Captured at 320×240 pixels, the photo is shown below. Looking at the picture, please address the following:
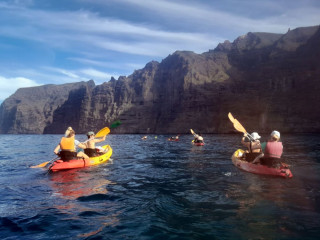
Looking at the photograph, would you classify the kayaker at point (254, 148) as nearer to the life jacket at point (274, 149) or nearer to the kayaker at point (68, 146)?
the life jacket at point (274, 149)

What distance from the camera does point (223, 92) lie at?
108 m

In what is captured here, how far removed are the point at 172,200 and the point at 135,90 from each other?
14588cm

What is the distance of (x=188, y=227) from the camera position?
548cm

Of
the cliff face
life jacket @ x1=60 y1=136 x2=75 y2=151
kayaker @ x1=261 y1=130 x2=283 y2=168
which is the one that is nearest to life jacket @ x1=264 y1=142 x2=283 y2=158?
kayaker @ x1=261 y1=130 x2=283 y2=168

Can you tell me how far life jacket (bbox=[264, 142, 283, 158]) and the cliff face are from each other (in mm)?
79691

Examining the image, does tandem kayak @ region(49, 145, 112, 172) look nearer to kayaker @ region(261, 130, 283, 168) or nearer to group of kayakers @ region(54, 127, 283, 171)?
group of kayakers @ region(54, 127, 283, 171)

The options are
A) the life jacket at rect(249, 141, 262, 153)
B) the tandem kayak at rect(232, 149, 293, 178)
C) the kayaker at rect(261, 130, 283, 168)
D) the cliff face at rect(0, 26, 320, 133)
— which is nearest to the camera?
the tandem kayak at rect(232, 149, 293, 178)

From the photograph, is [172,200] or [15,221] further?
[172,200]

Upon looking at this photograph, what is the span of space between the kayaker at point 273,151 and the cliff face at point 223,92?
79576 mm

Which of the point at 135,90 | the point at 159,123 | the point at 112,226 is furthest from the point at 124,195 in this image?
the point at 135,90

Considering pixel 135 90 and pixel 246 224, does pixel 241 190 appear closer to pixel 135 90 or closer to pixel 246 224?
pixel 246 224

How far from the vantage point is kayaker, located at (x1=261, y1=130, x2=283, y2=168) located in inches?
409

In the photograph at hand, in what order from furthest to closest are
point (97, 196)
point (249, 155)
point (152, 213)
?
point (249, 155) < point (97, 196) < point (152, 213)

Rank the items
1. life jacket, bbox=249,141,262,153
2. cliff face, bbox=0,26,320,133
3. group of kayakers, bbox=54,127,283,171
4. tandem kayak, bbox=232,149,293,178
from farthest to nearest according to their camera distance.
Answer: cliff face, bbox=0,26,320,133 → life jacket, bbox=249,141,262,153 → group of kayakers, bbox=54,127,283,171 → tandem kayak, bbox=232,149,293,178
